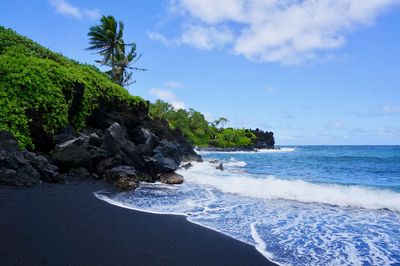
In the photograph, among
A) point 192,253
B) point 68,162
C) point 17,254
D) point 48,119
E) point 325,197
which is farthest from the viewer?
point 48,119

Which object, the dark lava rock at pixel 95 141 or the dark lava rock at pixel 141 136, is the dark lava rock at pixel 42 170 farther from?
the dark lava rock at pixel 141 136

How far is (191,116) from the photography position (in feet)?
327

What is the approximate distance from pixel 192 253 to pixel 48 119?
1204 cm

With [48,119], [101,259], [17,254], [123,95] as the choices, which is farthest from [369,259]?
[123,95]

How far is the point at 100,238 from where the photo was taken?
20.7ft

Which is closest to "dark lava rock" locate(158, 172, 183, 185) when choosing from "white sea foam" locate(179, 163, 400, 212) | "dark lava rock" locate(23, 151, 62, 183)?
"white sea foam" locate(179, 163, 400, 212)

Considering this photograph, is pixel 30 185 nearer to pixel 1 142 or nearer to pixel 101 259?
pixel 1 142

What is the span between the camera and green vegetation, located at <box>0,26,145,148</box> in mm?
14164

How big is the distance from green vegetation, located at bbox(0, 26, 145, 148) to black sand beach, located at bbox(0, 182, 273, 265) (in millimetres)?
5845

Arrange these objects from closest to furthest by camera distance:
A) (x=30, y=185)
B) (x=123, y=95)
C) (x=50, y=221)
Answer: (x=50, y=221) → (x=30, y=185) → (x=123, y=95)

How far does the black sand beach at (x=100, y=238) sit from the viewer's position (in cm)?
531

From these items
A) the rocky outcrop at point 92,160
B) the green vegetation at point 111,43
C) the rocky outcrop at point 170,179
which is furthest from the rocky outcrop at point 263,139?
the rocky outcrop at point 170,179

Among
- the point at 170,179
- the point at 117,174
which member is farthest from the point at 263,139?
the point at 117,174

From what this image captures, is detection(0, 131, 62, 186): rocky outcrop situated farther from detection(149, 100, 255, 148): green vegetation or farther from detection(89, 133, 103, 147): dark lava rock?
detection(149, 100, 255, 148): green vegetation
